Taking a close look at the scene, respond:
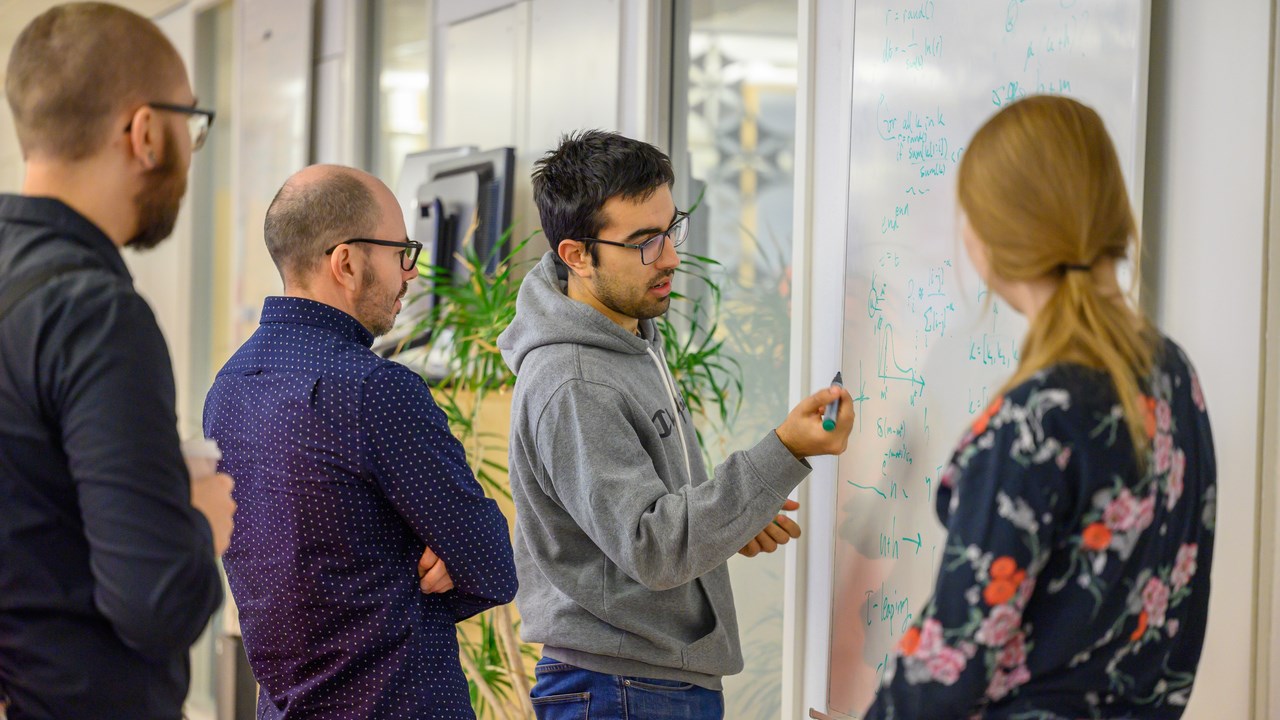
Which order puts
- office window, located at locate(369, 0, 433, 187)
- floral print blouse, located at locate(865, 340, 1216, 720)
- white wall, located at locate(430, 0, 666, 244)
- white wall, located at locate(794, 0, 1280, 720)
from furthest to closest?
office window, located at locate(369, 0, 433, 187) → white wall, located at locate(430, 0, 666, 244) → white wall, located at locate(794, 0, 1280, 720) → floral print blouse, located at locate(865, 340, 1216, 720)

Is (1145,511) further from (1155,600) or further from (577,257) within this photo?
(577,257)

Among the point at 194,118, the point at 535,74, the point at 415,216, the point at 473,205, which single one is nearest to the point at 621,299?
the point at 194,118

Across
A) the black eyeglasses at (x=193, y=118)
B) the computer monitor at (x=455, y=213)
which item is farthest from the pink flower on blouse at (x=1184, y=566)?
the computer monitor at (x=455, y=213)

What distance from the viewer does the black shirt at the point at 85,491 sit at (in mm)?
1101

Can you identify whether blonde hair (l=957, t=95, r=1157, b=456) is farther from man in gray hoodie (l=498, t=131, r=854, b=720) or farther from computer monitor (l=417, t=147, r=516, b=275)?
computer monitor (l=417, t=147, r=516, b=275)

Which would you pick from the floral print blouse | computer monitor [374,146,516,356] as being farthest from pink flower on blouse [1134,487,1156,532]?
computer monitor [374,146,516,356]

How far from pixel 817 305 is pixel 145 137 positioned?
56.4 inches

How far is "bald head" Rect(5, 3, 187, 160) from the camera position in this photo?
118 cm

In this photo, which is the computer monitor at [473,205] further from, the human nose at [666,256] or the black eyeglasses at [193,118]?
the black eyeglasses at [193,118]

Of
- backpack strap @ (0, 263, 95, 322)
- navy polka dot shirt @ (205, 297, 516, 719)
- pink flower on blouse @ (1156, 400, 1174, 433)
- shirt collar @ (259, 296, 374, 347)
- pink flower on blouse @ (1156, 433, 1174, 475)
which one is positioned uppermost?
backpack strap @ (0, 263, 95, 322)

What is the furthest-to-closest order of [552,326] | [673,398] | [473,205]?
[473,205] < [673,398] < [552,326]

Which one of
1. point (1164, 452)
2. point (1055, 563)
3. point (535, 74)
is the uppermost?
point (535, 74)

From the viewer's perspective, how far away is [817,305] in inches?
91.9

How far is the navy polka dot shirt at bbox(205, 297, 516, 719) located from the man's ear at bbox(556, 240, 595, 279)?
0.41 m
